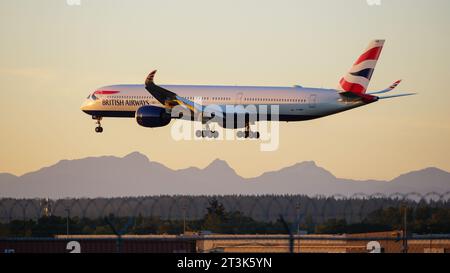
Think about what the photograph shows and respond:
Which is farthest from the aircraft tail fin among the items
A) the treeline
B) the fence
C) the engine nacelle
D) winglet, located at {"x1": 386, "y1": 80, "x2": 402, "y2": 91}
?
the fence

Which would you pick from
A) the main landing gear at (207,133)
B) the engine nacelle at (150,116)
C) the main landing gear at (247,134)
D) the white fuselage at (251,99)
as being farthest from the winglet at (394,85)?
the engine nacelle at (150,116)

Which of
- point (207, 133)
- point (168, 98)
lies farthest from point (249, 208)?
point (168, 98)

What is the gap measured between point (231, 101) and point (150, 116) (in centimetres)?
694

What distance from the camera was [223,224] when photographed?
44.5 meters

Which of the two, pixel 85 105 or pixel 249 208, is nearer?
pixel 249 208

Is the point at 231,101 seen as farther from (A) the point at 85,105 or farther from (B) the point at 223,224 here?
(B) the point at 223,224

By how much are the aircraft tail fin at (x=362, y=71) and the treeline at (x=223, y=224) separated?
29.8 metres

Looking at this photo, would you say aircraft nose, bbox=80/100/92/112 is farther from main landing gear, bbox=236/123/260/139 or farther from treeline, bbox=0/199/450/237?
treeline, bbox=0/199/450/237

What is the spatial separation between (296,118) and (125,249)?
33.4m

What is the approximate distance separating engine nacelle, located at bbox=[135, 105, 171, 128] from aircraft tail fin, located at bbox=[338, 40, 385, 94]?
50.4 feet

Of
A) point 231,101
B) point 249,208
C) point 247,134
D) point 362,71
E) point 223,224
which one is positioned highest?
point 362,71

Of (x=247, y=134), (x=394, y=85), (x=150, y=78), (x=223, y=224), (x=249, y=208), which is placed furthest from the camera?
(x=394, y=85)

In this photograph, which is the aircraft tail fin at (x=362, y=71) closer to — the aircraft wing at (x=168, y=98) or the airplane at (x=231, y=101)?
the airplane at (x=231, y=101)
